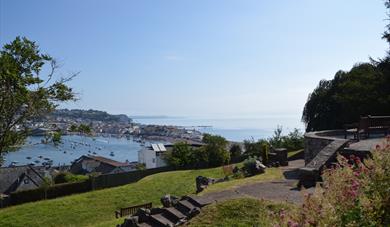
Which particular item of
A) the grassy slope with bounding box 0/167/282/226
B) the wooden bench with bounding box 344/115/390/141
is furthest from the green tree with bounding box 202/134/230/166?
the wooden bench with bounding box 344/115/390/141

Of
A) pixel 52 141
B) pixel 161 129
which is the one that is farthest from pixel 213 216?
pixel 161 129

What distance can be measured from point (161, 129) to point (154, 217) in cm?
16377

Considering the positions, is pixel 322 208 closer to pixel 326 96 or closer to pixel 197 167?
pixel 197 167

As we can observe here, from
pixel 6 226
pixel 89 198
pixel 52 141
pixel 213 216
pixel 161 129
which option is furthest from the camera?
pixel 161 129

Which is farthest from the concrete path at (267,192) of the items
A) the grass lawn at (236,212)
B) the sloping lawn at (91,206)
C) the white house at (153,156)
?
the white house at (153,156)

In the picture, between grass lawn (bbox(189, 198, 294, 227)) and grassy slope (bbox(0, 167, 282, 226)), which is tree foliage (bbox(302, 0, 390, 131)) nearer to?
grassy slope (bbox(0, 167, 282, 226))

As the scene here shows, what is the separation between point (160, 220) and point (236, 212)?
1.69 m

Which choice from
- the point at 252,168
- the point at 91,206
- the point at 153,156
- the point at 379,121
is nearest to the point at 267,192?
the point at 252,168

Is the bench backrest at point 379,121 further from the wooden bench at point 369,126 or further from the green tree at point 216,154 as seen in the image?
the green tree at point 216,154

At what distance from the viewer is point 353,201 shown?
4.06 m

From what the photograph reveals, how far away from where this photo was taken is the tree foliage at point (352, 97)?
2839 cm

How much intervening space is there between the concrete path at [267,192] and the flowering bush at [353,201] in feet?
13.7

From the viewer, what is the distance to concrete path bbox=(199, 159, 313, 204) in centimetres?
924

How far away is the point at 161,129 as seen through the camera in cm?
17188
